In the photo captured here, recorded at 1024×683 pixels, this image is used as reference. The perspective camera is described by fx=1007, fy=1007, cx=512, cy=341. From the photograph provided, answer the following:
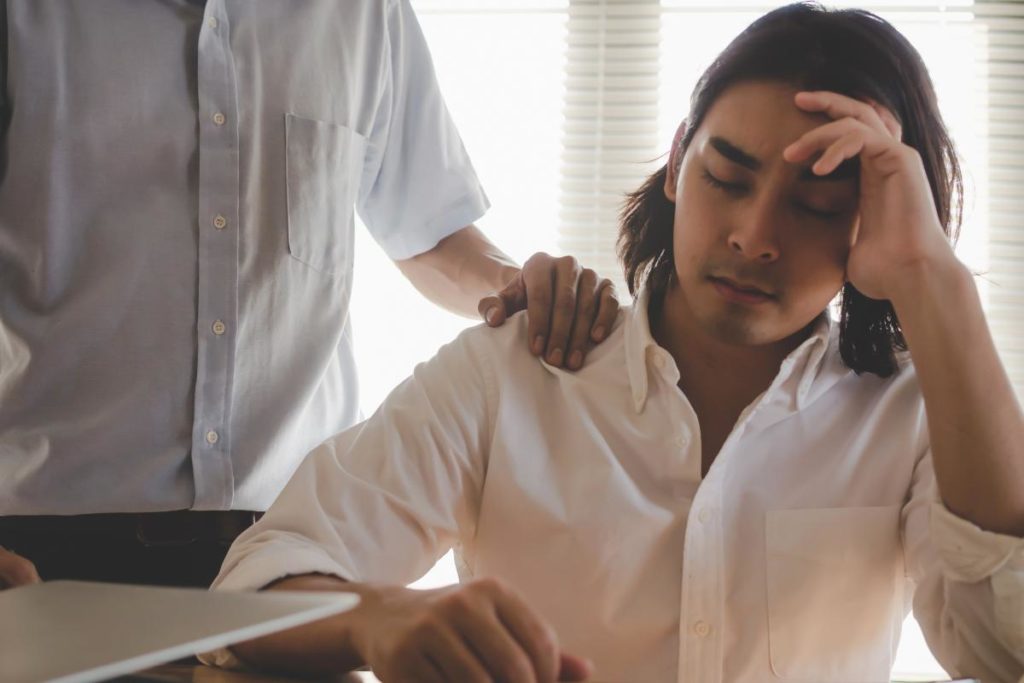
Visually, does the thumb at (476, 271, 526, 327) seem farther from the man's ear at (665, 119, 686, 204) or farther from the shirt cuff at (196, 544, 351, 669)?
the shirt cuff at (196, 544, 351, 669)

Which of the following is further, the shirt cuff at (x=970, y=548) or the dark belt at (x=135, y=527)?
the dark belt at (x=135, y=527)

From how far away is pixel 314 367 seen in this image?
4.78 ft

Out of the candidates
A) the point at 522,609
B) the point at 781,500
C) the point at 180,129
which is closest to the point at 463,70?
the point at 180,129

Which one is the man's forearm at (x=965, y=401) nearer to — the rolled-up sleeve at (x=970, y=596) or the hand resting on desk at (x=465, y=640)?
the rolled-up sleeve at (x=970, y=596)

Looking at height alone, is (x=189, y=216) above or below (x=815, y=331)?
above

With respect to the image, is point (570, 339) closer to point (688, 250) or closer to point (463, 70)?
point (688, 250)

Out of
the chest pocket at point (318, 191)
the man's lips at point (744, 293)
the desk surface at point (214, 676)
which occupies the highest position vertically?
the chest pocket at point (318, 191)

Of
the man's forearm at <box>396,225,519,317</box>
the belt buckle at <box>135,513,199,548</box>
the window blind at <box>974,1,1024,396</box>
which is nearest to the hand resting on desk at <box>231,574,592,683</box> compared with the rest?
the belt buckle at <box>135,513,199,548</box>

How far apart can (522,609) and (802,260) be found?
2.14 feet

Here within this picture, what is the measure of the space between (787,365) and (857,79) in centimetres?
36

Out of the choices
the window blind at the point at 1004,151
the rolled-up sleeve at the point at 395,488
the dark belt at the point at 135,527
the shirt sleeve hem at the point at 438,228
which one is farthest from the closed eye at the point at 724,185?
the window blind at the point at 1004,151

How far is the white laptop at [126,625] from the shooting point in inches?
18.8

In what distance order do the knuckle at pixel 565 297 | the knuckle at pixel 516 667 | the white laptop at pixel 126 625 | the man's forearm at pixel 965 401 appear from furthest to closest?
the knuckle at pixel 565 297 → the man's forearm at pixel 965 401 → the knuckle at pixel 516 667 → the white laptop at pixel 126 625

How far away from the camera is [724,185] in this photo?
120 centimetres
